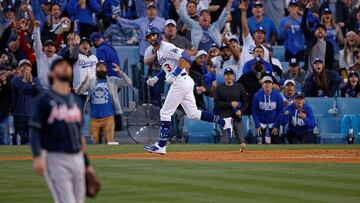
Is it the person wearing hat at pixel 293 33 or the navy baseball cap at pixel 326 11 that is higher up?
the navy baseball cap at pixel 326 11

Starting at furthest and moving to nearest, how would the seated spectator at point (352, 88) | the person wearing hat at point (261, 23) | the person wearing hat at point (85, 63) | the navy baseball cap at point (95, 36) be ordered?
the person wearing hat at point (261, 23), the seated spectator at point (352, 88), the navy baseball cap at point (95, 36), the person wearing hat at point (85, 63)

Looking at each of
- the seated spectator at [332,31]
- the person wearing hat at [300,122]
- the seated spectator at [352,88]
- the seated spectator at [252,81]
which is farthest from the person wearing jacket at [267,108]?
the seated spectator at [332,31]

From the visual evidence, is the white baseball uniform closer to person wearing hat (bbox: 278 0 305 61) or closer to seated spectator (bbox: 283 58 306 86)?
seated spectator (bbox: 283 58 306 86)

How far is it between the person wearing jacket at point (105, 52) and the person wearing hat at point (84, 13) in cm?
107

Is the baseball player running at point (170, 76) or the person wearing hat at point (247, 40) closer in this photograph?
the baseball player running at point (170, 76)

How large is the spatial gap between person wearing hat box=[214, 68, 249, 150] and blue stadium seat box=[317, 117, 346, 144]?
1.86m

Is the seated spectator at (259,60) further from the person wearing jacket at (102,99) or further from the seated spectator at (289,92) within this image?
the person wearing jacket at (102,99)

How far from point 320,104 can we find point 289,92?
850mm

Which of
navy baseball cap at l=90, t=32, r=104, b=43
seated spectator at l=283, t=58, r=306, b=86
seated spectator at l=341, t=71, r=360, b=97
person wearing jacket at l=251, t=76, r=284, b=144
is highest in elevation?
A: navy baseball cap at l=90, t=32, r=104, b=43

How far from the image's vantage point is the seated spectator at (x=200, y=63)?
77.0ft

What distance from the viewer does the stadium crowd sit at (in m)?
22.1

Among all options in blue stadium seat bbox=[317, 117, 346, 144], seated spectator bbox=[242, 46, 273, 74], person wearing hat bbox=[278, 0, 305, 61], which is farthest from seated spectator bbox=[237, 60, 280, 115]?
person wearing hat bbox=[278, 0, 305, 61]

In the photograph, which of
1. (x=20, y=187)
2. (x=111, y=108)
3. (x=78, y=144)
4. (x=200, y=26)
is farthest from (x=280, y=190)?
(x=200, y=26)

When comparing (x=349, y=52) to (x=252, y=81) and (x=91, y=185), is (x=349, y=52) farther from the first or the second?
(x=91, y=185)
